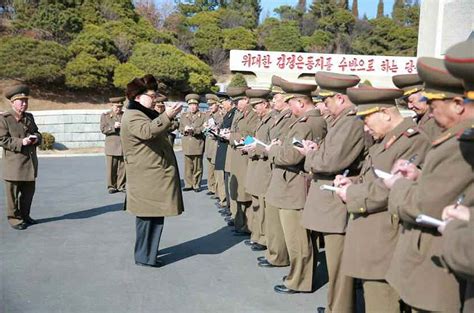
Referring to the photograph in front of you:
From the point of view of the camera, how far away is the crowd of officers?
7.02ft

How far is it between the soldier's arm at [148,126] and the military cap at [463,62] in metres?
3.04

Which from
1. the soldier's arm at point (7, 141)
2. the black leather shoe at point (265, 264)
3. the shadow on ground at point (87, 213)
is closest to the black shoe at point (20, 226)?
the shadow on ground at point (87, 213)

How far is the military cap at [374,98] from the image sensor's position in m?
Answer: 2.96

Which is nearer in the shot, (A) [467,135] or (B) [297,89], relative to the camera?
(A) [467,135]

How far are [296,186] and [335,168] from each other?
981 millimetres

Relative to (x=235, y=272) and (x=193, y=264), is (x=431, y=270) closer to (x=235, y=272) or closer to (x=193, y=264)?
(x=235, y=272)

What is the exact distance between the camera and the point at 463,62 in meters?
1.93

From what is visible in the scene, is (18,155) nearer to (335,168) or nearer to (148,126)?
(148,126)

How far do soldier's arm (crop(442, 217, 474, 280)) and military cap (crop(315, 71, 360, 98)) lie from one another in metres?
1.88

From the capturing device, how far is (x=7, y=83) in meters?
20.6

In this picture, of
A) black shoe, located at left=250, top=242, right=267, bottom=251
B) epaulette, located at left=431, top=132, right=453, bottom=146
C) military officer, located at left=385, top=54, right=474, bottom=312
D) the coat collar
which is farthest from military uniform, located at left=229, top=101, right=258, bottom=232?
epaulette, located at left=431, top=132, right=453, bottom=146

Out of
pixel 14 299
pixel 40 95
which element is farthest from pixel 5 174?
pixel 40 95

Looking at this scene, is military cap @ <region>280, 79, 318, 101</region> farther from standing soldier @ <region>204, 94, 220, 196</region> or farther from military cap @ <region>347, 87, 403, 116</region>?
standing soldier @ <region>204, 94, 220, 196</region>

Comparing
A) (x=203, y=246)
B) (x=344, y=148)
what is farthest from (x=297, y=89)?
(x=203, y=246)
